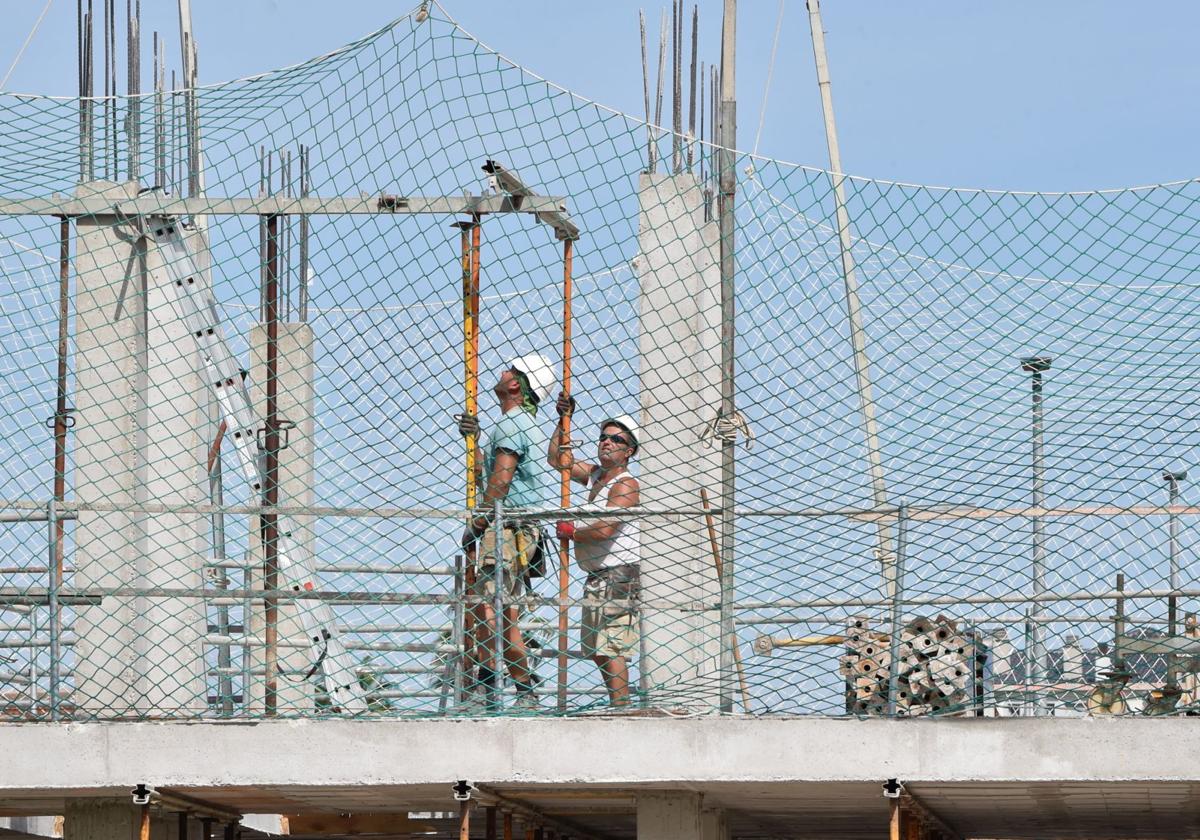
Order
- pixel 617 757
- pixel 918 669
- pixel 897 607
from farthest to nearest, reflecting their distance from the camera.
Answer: pixel 918 669 → pixel 617 757 → pixel 897 607

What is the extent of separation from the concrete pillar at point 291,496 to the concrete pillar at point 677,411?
1.72 meters

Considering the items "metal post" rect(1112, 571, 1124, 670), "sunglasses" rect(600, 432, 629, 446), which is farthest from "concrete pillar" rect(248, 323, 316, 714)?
"metal post" rect(1112, 571, 1124, 670)

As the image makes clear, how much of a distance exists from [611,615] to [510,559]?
22.9 inches

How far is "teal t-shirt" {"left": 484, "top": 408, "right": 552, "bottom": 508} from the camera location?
32.9 feet

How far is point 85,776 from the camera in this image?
9562 mm

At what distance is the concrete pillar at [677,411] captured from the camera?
31.6ft

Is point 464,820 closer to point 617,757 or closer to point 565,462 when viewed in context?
point 617,757

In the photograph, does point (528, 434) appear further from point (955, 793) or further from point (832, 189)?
point (955, 793)

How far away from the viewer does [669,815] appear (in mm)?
9906

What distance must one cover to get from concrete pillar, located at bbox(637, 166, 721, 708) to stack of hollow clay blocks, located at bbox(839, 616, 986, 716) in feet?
2.28

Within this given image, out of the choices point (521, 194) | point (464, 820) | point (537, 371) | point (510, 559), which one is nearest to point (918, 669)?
point (510, 559)

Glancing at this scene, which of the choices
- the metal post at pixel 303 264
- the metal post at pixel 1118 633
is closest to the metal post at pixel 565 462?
the metal post at pixel 1118 633

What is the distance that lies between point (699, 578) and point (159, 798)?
2853 mm

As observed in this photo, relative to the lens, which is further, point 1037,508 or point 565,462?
point 565,462
